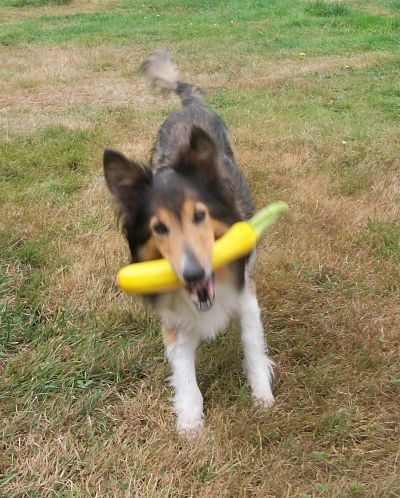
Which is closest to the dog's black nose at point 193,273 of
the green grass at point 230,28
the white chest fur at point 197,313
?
the white chest fur at point 197,313

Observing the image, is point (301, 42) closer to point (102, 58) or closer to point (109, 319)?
point (102, 58)

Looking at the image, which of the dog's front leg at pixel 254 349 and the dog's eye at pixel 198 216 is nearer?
the dog's eye at pixel 198 216

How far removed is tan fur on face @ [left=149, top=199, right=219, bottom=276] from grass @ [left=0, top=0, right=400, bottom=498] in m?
0.92

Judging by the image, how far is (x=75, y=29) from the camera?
559 inches

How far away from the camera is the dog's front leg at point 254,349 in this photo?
122 inches

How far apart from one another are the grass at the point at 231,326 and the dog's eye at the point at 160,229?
979 millimetres

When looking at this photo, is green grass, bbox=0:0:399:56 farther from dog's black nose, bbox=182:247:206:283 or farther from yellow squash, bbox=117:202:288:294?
dog's black nose, bbox=182:247:206:283

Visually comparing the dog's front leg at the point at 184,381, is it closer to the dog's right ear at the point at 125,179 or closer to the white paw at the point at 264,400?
the white paw at the point at 264,400

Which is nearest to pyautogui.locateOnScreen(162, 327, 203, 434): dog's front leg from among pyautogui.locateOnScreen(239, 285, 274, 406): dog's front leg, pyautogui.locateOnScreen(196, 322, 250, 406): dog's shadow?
pyautogui.locateOnScreen(196, 322, 250, 406): dog's shadow

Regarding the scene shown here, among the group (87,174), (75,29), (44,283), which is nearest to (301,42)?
(75,29)

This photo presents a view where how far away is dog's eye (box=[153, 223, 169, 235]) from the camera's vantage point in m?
2.61

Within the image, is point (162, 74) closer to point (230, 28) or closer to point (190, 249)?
point (190, 249)

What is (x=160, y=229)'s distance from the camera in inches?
104

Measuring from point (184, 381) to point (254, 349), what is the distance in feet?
1.44
